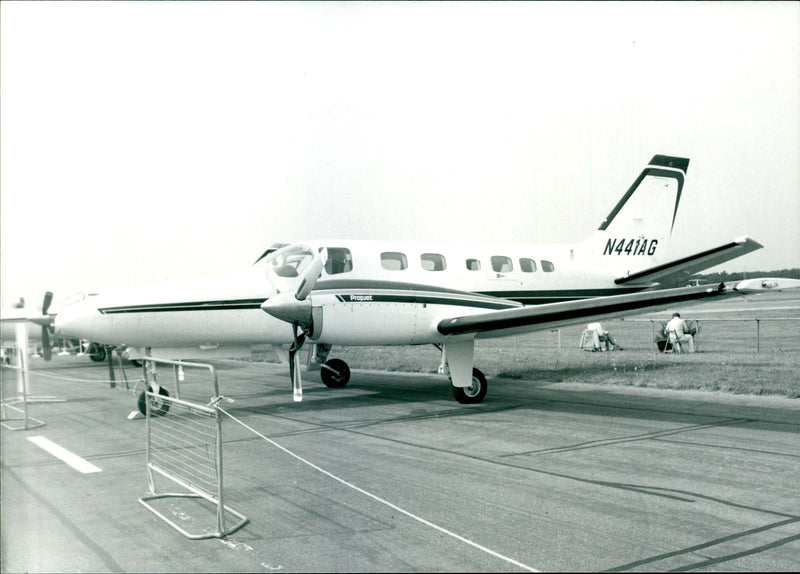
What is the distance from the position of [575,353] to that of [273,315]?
14.6 metres

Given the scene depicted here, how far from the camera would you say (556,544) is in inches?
197

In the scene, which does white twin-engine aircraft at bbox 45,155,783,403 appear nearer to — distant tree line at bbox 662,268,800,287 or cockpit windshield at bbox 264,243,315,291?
cockpit windshield at bbox 264,243,315,291

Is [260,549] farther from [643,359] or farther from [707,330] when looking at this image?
[707,330]

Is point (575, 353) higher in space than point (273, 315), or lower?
lower

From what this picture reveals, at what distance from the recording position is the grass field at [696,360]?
49.4ft

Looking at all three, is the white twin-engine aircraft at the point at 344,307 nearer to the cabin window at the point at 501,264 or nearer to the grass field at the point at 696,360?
the cabin window at the point at 501,264

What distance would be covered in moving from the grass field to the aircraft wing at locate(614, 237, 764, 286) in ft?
7.67

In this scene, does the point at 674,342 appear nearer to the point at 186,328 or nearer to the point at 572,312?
the point at 572,312

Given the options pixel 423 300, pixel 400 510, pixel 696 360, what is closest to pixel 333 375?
pixel 423 300

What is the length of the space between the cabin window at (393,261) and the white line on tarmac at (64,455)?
6.54 metres

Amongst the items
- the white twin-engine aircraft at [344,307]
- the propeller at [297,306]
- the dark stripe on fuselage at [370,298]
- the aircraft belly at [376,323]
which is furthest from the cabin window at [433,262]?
the propeller at [297,306]

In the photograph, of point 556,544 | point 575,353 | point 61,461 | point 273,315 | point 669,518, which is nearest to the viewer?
point 556,544

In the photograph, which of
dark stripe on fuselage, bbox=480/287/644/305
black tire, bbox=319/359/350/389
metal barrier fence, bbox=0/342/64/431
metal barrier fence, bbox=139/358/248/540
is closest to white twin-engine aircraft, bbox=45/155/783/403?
dark stripe on fuselage, bbox=480/287/644/305

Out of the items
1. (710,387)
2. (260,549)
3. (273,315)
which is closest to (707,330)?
(710,387)
